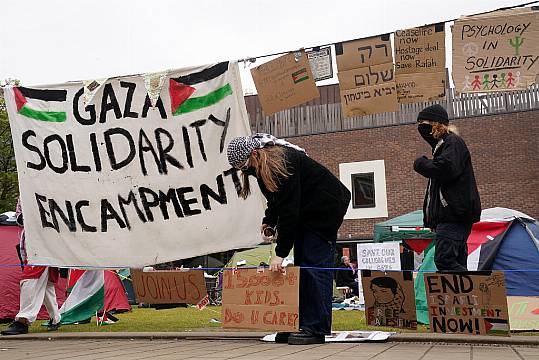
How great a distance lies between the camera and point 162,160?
6.09 meters

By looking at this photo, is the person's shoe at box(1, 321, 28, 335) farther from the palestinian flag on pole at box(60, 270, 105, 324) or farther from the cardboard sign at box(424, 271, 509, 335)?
the cardboard sign at box(424, 271, 509, 335)

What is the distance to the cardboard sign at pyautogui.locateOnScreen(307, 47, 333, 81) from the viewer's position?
5.93 metres

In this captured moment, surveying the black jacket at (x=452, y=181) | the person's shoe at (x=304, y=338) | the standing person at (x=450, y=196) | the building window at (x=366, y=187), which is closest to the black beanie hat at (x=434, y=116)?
the standing person at (x=450, y=196)

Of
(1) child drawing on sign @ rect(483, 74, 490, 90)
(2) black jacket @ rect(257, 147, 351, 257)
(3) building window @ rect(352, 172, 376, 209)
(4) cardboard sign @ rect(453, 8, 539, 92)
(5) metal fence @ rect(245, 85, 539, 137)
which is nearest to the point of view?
(2) black jacket @ rect(257, 147, 351, 257)

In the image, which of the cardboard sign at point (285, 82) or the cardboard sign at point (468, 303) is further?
the cardboard sign at point (285, 82)

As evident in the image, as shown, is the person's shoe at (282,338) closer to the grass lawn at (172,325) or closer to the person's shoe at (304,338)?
the person's shoe at (304,338)

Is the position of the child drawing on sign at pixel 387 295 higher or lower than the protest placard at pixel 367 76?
lower

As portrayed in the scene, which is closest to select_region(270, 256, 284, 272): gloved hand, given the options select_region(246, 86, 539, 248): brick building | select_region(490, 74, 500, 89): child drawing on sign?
select_region(490, 74, 500, 89): child drawing on sign

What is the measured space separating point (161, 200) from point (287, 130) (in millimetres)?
19177

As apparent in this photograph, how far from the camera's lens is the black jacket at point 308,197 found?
4.48m

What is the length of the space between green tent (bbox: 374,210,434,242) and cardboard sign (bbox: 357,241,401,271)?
3.85ft

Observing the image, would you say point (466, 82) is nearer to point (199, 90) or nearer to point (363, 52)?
point (363, 52)

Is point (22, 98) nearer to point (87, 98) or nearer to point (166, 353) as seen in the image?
point (87, 98)

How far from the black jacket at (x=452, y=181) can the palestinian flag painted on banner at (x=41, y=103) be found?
387 cm
